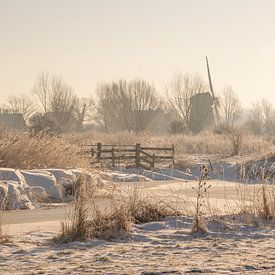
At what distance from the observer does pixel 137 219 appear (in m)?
11.9

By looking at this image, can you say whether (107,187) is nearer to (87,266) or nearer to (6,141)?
(6,141)

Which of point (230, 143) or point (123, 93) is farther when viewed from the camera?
point (123, 93)

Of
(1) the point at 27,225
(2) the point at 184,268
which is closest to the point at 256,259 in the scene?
(2) the point at 184,268

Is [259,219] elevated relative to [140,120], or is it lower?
lower

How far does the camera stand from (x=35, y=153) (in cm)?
2109

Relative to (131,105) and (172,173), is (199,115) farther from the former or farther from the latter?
(172,173)

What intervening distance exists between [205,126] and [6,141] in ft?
214

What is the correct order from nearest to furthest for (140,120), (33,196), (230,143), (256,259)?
(256,259) < (33,196) < (230,143) < (140,120)

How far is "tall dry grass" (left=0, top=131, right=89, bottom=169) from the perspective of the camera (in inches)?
792

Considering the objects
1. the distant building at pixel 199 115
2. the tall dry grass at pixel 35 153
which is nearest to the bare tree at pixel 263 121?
the distant building at pixel 199 115

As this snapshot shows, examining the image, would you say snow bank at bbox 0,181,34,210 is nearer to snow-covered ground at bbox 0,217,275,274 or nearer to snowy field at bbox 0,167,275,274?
snowy field at bbox 0,167,275,274

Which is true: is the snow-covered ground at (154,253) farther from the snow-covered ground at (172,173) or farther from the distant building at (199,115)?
the distant building at (199,115)

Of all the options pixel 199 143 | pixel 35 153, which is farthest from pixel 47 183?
pixel 199 143

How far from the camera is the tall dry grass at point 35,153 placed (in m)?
20.1
